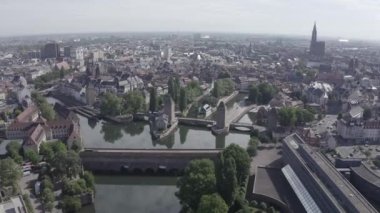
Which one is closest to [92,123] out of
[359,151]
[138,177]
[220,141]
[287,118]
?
[220,141]

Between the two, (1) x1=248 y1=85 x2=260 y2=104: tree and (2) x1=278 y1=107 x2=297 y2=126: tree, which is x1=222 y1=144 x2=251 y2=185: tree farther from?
(1) x1=248 y1=85 x2=260 y2=104: tree

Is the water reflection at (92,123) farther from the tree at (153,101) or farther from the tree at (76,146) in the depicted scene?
the tree at (76,146)

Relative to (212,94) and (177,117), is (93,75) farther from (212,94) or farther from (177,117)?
(177,117)

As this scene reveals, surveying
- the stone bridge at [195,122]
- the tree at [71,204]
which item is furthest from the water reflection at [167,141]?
the tree at [71,204]

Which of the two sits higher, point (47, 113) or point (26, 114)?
point (26, 114)

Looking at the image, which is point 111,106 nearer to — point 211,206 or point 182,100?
point 182,100

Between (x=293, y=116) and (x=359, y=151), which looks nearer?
(x=359, y=151)

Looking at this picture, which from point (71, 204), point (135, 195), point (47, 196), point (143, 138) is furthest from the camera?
point (143, 138)
